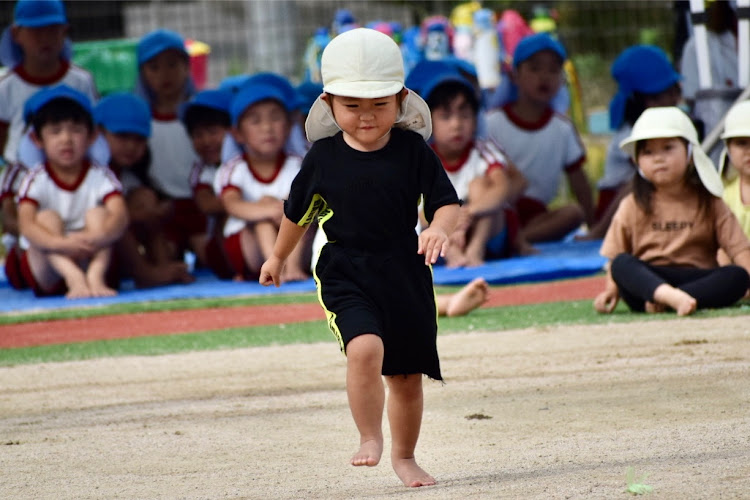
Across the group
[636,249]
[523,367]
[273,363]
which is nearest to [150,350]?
[273,363]

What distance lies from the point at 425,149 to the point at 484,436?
3.10ft

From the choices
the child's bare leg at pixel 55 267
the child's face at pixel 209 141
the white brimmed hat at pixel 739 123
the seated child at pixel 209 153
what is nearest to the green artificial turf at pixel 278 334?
the white brimmed hat at pixel 739 123

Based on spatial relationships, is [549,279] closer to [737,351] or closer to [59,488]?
[737,351]

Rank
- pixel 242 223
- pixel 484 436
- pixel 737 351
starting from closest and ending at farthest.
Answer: pixel 484 436 → pixel 737 351 → pixel 242 223

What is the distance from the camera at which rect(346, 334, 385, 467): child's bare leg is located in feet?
10.4

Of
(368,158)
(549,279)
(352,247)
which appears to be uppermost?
(368,158)

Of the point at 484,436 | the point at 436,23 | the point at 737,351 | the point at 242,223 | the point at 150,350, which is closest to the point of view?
the point at 484,436

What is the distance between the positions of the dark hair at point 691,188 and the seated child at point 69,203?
A: 12.4ft

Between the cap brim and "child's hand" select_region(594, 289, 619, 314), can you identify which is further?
"child's hand" select_region(594, 289, 619, 314)

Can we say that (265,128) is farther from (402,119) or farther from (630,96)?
(402,119)

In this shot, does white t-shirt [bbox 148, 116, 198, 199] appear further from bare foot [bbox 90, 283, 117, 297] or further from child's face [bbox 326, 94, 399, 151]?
child's face [bbox 326, 94, 399, 151]

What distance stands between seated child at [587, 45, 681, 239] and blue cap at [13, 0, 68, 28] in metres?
4.00

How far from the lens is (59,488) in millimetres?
3363

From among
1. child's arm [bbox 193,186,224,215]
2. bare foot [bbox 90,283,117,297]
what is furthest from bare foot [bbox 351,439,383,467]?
child's arm [bbox 193,186,224,215]
